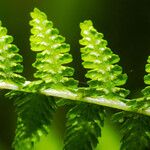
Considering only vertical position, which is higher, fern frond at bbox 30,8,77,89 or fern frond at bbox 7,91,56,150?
fern frond at bbox 30,8,77,89

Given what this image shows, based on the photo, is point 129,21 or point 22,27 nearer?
point 129,21

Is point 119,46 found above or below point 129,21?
below

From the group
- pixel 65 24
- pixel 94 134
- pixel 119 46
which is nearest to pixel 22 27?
pixel 65 24

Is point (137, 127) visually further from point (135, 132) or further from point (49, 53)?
point (49, 53)

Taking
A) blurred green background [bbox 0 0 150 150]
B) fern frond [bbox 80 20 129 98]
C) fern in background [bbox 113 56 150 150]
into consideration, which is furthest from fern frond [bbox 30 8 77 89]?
blurred green background [bbox 0 0 150 150]

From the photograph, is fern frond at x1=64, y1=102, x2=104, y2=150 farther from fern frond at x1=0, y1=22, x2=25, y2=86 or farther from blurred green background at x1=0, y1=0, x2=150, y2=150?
blurred green background at x1=0, y1=0, x2=150, y2=150

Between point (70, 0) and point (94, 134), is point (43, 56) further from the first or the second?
point (70, 0)

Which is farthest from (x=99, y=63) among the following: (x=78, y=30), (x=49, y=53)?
(x=78, y=30)
